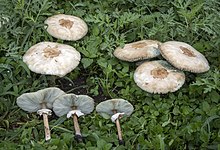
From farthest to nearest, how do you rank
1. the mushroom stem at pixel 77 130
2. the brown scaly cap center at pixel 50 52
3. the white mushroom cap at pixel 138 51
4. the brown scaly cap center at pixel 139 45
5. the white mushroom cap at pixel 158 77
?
the brown scaly cap center at pixel 139 45 < the white mushroom cap at pixel 138 51 < the brown scaly cap center at pixel 50 52 < the white mushroom cap at pixel 158 77 < the mushroom stem at pixel 77 130

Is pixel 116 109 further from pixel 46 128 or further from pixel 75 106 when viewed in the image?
pixel 46 128

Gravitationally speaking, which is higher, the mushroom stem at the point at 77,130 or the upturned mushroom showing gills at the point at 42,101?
the upturned mushroom showing gills at the point at 42,101

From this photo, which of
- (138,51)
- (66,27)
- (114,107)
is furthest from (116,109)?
(66,27)

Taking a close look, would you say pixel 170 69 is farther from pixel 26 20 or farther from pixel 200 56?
pixel 26 20

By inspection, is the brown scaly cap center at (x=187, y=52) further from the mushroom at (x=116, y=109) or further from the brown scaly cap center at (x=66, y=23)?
the brown scaly cap center at (x=66, y=23)

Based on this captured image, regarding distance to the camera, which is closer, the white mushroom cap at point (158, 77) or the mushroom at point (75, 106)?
the mushroom at point (75, 106)

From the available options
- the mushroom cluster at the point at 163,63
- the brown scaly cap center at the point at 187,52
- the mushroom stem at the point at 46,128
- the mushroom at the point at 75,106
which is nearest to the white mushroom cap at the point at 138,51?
the mushroom cluster at the point at 163,63

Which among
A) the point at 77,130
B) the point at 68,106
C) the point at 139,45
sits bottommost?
the point at 77,130
